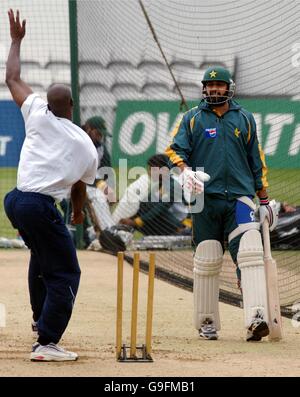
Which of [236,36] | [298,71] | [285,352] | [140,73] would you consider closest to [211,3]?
[236,36]

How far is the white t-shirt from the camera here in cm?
712

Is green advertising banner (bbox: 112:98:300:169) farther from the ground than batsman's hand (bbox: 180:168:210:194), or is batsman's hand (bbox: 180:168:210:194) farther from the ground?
green advertising banner (bbox: 112:98:300:169)

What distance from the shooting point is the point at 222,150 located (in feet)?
27.6

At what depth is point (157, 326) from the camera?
9.11 m

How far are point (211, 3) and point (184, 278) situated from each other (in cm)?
A: 324

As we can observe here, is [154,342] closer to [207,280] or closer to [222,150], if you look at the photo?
[207,280]

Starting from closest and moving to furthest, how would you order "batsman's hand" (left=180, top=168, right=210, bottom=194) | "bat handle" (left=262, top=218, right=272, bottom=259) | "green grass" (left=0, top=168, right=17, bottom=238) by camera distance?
"batsman's hand" (left=180, top=168, right=210, bottom=194)
"bat handle" (left=262, top=218, right=272, bottom=259)
"green grass" (left=0, top=168, right=17, bottom=238)

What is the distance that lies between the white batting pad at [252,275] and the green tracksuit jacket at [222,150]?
14.6 inches

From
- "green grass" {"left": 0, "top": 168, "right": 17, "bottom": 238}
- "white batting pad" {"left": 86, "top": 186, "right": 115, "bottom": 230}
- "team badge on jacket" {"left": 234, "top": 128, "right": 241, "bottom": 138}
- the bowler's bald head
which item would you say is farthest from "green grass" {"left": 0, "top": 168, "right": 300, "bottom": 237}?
the bowler's bald head

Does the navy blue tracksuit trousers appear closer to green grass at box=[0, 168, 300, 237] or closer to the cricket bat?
the cricket bat

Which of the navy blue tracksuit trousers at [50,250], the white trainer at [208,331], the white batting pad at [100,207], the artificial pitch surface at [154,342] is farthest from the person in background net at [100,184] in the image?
the navy blue tracksuit trousers at [50,250]

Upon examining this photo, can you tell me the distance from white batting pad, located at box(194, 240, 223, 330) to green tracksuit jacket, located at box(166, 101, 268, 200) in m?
0.43

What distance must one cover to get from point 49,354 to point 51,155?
1274mm
